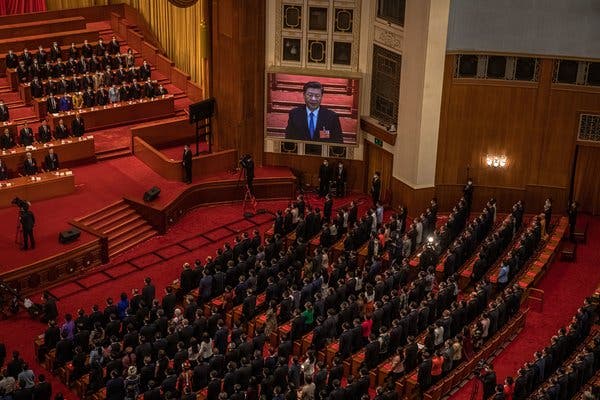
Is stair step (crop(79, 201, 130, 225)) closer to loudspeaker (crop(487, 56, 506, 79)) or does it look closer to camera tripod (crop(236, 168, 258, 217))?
camera tripod (crop(236, 168, 258, 217))

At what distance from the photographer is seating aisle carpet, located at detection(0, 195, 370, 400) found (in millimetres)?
18547


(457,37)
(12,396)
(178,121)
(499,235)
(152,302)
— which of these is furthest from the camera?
(178,121)

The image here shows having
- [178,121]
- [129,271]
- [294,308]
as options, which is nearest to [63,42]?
[178,121]

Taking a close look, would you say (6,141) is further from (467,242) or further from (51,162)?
(467,242)

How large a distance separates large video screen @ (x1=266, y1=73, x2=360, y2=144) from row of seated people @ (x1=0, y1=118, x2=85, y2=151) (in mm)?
4592

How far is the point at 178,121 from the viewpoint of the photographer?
1026 inches

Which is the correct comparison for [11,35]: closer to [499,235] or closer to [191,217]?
[191,217]

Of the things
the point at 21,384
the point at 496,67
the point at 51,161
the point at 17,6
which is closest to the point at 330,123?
the point at 496,67

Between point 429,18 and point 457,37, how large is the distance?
0.87 m

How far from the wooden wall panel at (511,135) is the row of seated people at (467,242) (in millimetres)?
1392

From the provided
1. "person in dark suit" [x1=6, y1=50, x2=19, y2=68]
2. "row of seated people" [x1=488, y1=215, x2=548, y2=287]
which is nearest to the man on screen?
"row of seated people" [x1=488, y1=215, x2=548, y2=287]

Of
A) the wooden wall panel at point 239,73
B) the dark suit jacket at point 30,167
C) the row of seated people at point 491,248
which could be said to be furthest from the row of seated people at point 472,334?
the dark suit jacket at point 30,167

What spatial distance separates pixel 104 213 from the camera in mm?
22266

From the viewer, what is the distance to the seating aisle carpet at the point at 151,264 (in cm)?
1855
